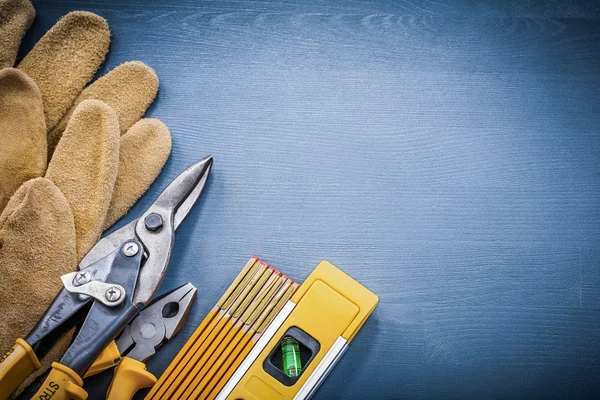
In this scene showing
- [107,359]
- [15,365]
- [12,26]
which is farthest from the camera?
[12,26]

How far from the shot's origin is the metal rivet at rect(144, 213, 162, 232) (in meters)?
0.83

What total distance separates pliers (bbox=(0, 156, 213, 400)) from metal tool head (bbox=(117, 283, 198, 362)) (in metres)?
0.06

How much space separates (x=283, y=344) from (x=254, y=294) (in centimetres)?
9

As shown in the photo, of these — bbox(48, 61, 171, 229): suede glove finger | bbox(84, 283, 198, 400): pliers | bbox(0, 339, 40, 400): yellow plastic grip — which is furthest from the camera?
bbox(48, 61, 171, 229): suede glove finger

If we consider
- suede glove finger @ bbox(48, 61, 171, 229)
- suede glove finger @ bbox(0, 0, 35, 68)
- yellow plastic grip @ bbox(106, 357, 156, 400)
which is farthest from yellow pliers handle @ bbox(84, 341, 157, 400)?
suede glove finger @ bbox(0, 0, 35, 68)

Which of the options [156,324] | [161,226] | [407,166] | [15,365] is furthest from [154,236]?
[407,166]

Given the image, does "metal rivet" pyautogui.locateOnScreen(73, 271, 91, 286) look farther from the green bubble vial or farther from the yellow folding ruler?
the green bubble vial

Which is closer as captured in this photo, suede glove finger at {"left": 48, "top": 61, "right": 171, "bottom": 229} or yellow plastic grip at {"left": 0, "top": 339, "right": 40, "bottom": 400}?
yellow plastic grip at {"left": 0, "top": 339, "right": 40, "bottom": 400}

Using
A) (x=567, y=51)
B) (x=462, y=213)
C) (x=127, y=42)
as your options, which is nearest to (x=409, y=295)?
(x=462, y=213)

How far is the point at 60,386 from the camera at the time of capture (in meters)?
0.73

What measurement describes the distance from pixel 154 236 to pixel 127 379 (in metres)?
0.21

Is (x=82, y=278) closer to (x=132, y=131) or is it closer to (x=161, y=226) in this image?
(x=161, y=226)

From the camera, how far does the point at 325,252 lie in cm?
94

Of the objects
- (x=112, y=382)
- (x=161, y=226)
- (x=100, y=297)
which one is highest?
(x=161, y=226)
